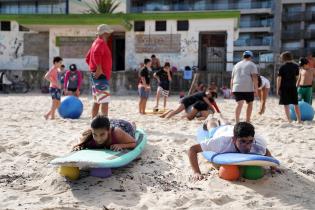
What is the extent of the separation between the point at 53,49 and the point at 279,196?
69.4 ft

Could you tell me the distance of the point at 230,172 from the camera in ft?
13.4

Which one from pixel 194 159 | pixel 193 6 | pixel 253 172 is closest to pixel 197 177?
pixel 194 159

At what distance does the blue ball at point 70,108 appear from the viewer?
905 centimetres

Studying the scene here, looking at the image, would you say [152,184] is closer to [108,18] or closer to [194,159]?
[194,159]

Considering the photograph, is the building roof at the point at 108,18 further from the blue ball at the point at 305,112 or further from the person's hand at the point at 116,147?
the person's hand at the point at 116,147

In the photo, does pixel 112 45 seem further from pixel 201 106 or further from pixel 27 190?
pixel 27 190

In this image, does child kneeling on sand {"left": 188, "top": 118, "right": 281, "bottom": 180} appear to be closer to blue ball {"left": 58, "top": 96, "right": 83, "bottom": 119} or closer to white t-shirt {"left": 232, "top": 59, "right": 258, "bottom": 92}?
white t-shirt {"left": 232, "top": 59, "right": 258, "bottom": 92}

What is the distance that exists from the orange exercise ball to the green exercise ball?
0.24 feet

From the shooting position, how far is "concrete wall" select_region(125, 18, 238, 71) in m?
21.1

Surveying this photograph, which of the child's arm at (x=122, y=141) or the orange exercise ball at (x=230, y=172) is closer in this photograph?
the orange exercise ball at (x=230, y=172)

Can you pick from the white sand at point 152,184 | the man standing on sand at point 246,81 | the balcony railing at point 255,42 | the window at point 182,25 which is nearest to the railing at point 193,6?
the balcony railing at point 255,42

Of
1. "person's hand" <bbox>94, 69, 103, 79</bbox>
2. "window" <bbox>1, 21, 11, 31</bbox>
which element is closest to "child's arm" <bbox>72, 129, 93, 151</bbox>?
"person's hand" <bbox>94, 69, 103, 79</bbox>

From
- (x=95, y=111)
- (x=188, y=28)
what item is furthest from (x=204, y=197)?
(x=188, y=28)

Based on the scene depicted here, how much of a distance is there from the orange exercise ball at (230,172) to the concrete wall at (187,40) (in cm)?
1730
